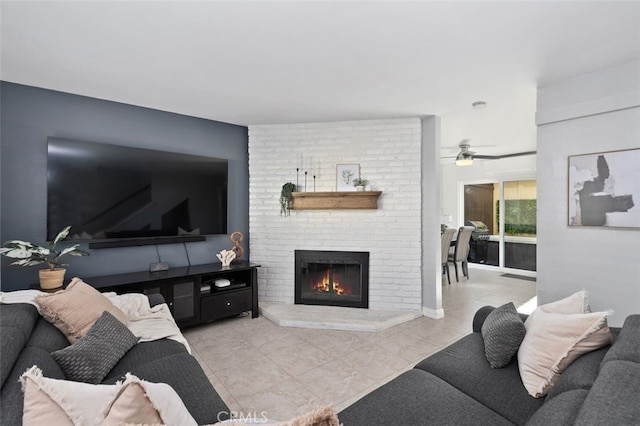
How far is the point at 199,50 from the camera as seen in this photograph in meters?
2.22

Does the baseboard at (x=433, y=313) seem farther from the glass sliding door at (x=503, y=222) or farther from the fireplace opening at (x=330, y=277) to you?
the glass sliding door at (x=503, y=222)

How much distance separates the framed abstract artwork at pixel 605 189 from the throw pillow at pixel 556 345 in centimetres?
152

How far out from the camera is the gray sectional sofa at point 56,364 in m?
1.05

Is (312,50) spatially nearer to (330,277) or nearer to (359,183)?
(359,183)

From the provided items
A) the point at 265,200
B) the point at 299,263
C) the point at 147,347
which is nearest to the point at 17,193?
the point at 147,347

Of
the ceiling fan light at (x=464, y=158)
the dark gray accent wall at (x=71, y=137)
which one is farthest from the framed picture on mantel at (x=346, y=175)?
the ceiling fan light at (x=464, y=158)

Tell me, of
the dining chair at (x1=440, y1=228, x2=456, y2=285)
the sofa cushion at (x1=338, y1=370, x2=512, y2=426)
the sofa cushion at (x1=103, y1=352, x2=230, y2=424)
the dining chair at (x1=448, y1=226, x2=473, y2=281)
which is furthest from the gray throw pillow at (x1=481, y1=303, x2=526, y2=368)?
the dining chair at (x1=448, y1=226, x2=473, y2=281)

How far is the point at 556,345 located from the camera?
1425mm

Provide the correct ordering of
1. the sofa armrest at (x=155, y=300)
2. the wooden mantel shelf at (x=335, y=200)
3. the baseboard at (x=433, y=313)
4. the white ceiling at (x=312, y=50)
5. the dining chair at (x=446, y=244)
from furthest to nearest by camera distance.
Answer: the dining chair at (x=446, y=244), the wooden mantel shelf at (x=335, y=200), the baseboard at (x=433, y=313), the sofa armrest at (x=155, y=300), the white ceiling at (x=312, y=50)

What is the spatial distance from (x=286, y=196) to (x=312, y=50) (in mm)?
2007

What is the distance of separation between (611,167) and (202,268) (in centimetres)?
388

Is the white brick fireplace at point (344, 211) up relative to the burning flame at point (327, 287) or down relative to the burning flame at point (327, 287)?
up

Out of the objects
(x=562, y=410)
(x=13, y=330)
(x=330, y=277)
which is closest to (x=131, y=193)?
(x=13, y=330)

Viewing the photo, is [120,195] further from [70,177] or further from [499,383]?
[499,383]
